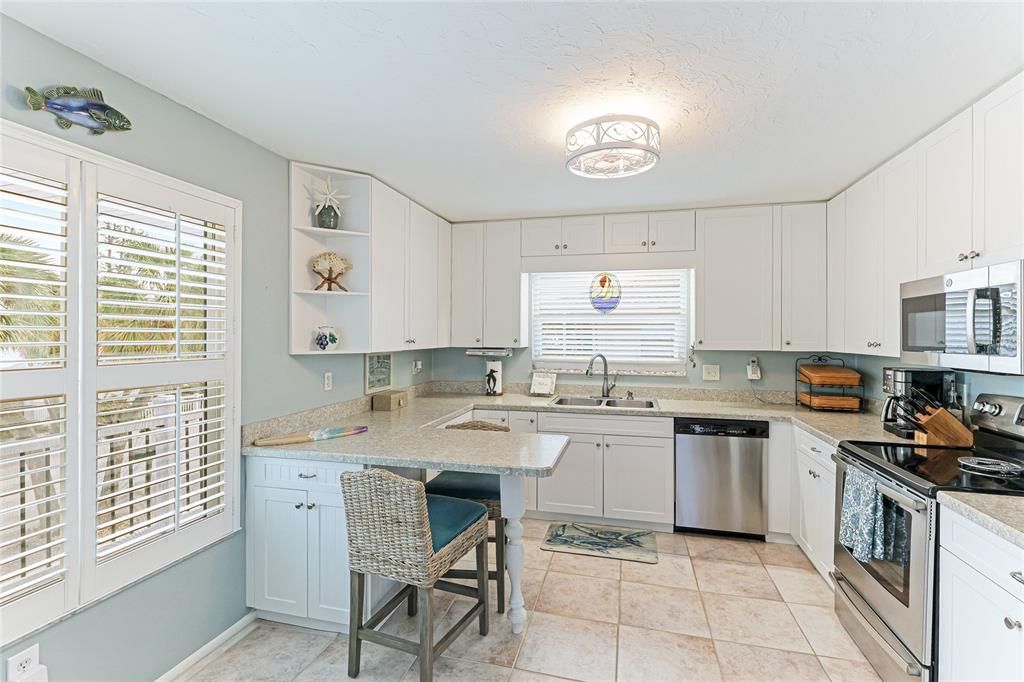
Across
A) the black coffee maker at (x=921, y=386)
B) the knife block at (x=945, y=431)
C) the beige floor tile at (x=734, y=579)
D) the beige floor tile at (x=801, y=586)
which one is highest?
the black coffee maker at (x=921, y=386)

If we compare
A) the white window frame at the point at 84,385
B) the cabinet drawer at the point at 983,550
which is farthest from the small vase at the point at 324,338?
the cabinet drawer at the point at 983,550

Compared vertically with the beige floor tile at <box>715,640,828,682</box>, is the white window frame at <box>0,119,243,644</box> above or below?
above

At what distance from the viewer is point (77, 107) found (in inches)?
61.2

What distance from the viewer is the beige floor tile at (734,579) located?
2.61 metres

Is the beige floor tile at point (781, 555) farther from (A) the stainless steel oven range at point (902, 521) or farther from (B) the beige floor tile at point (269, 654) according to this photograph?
(B) the beige floor tile at point (269, 654)

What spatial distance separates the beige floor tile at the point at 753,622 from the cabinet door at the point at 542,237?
104 inches

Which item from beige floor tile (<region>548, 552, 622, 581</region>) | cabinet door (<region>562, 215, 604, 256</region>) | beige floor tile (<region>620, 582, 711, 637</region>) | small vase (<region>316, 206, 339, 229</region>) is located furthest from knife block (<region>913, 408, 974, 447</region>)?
small vase (<region>316, 206, 339, 229</region>)

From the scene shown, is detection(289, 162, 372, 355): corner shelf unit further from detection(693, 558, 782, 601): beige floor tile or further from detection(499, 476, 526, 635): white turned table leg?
detection(693, 558, 782, 601): beige floor tile

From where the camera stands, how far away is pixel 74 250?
5.27 ft

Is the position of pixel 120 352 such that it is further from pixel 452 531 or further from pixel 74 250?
pixel 452 531

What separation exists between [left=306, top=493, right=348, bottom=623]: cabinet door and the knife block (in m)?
2.77

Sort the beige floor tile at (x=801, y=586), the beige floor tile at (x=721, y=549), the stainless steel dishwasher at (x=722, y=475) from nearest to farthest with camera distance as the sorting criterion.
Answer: the beige floor tile at (x=801, y=586) → the beige floor tile at (x=721, y=549) → the stainless steel dishwasher at (x=722, y=475)

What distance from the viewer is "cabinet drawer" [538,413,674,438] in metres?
3.35

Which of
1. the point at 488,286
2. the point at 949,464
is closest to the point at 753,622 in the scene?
the point at 949,464
